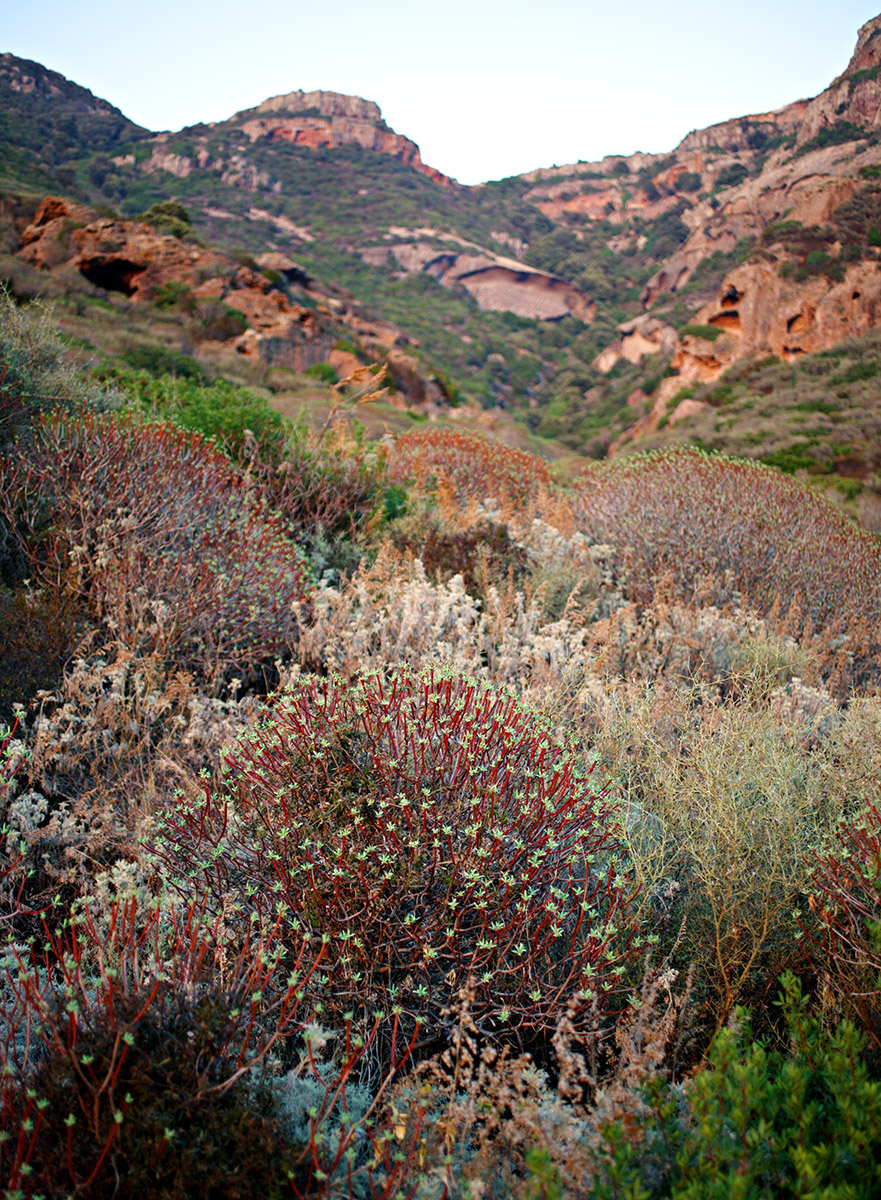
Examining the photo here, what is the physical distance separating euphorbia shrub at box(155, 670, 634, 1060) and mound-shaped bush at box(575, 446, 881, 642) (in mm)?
4279

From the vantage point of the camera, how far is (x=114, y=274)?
24.7 m

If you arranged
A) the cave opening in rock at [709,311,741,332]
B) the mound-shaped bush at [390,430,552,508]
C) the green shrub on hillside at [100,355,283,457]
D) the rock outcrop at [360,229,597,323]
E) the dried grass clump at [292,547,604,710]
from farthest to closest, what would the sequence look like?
the rock outcrop at [360,229,597,323]
the cave opening in rock at [709,311,741,332]
the mound-shaped bush at [390,430,552,508]
the green shrub on hillside at [100,355,283,457]
the dried grass clump at [292,547,604,710]

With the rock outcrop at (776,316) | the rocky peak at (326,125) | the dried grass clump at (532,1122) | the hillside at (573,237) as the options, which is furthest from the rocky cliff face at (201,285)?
the rocky peak at (326,125)

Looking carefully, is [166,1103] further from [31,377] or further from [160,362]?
[160,362]

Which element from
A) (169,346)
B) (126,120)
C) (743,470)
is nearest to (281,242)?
(126,120)

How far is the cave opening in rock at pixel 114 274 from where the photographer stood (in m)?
24.0

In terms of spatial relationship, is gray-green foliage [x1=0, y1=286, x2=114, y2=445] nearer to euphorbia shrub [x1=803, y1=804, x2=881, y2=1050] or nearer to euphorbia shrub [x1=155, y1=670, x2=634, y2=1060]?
euphorbia shrub [x1=155, y1=670, x2=634, y2=1060]

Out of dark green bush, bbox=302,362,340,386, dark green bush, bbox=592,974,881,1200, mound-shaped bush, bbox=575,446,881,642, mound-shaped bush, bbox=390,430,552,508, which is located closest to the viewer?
dark green bush, bbox=592,974,881,1200

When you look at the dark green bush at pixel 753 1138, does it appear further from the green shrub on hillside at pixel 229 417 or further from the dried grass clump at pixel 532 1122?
the green shrub on hillside at pixel 229 417

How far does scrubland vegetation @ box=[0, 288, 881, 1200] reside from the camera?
1.25 metres

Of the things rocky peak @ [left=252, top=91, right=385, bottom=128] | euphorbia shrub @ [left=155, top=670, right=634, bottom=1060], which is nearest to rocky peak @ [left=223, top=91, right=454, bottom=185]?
rocky peak @ [left=252, top=91, right=385, bottom=128]

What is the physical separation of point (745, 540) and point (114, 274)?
2699cm

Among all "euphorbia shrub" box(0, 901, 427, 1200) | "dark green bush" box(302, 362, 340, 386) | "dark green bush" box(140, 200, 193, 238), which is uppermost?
"dark green bush" box(140, 200, 193, 238)

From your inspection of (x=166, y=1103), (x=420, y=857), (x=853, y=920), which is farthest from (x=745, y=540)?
(x=166, y=1103)
